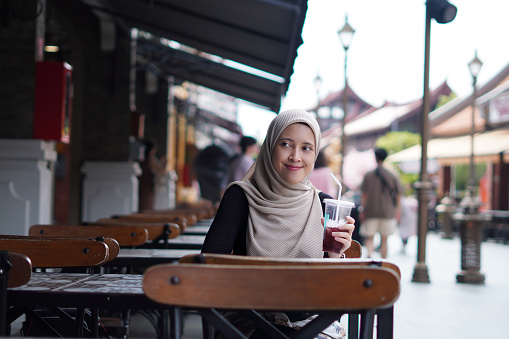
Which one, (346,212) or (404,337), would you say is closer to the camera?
(346,212)

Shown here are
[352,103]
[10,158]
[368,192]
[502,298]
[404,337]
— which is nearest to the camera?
[404,337]

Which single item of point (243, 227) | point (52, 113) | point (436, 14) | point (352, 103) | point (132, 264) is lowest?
point (132, 264)

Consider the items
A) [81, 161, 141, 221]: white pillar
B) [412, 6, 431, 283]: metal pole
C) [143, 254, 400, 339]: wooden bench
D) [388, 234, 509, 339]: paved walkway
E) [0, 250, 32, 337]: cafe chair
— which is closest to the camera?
[143, 254, 400, 339]: wooden bench

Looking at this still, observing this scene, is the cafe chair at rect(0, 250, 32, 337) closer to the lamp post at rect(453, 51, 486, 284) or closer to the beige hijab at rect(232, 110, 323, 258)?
the beige hijab at rect(232, 110, 323, 258)

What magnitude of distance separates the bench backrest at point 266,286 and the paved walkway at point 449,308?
368 cm

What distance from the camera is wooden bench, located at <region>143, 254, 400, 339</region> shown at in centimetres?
156

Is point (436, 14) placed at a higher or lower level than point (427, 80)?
higher

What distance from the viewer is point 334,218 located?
2314mm

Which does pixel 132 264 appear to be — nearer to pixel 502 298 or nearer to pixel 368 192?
pixel 502 298

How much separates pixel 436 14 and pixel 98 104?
18.0ft

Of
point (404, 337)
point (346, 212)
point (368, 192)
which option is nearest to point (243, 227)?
point (346, 212)

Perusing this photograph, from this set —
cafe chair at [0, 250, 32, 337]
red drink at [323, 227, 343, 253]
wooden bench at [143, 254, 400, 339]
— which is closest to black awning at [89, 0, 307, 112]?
red drink at [323, 227, 343, 253]

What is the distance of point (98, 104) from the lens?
10969 millimetres

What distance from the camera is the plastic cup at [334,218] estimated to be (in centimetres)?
228
